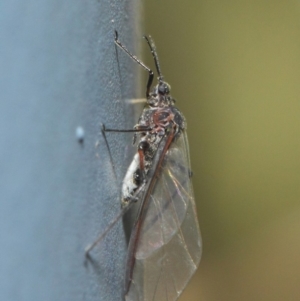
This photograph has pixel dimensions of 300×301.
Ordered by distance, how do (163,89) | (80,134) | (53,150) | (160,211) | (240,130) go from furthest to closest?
(240,130) → (163,89) → (160,211) → (80,134) → (53,150)

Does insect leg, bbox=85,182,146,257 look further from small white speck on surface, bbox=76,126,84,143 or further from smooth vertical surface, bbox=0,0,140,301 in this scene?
small white speck on surface, bbox=76,126,84,143

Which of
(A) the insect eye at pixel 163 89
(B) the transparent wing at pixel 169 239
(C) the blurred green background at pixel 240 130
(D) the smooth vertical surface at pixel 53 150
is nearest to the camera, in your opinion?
(D) the smooth vertical surface at pixel 53 150

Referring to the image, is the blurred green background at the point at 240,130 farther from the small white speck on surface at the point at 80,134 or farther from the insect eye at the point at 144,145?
the small white speck on surface at the point at 80,134

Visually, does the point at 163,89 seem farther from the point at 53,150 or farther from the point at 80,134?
the point at 53,150

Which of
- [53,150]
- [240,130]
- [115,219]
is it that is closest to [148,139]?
[115,219]

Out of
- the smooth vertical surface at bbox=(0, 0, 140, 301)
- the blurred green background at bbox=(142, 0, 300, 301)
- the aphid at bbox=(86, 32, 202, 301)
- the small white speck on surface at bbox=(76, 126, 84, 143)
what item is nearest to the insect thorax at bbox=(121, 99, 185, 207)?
the aphid at bbox=(86, 32, 202, 301)

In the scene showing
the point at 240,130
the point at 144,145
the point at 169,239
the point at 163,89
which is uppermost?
the point at 163,89

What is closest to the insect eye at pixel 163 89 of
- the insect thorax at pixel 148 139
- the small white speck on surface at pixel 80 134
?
the insect thorax at pixel 148 139
